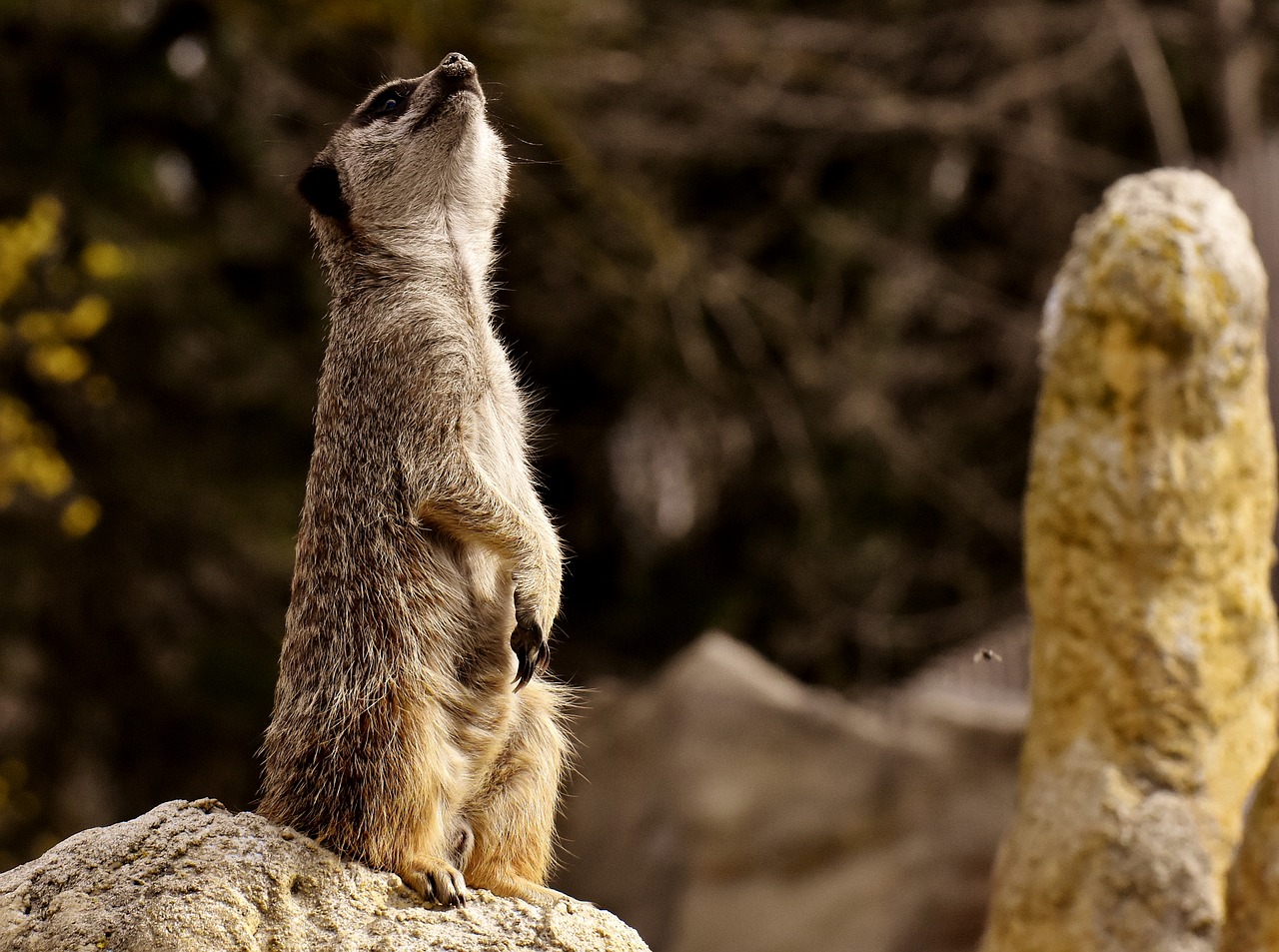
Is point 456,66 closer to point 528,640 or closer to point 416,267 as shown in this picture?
point 416,267

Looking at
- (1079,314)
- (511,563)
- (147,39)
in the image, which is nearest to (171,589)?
(147,39)

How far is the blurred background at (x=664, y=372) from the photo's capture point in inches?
266

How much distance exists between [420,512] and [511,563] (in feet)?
0.55

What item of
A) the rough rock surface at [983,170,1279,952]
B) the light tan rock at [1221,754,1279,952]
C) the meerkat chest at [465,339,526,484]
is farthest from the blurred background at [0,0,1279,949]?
the light tan rock at [1221,754,1279,952]

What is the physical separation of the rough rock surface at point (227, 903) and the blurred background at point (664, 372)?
2759 mm

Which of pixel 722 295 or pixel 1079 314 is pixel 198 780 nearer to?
pixel 722 295

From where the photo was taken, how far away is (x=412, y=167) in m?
2.66

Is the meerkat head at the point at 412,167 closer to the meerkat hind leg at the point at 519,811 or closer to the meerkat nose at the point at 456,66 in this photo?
the meerkat nose at the point at 456,66

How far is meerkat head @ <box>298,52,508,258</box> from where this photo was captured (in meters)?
2.62

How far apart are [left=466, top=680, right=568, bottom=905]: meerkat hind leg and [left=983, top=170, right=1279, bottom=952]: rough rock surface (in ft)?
6.20

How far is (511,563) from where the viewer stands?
2447 mm

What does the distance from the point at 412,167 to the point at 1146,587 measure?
2280mm

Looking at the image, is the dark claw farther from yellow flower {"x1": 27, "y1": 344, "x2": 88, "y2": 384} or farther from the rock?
the rock

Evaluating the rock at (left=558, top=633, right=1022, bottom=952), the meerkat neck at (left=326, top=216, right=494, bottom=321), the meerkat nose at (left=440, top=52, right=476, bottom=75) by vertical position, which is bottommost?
the rock at (left=558, top=633, right=1022, bottom=952)
